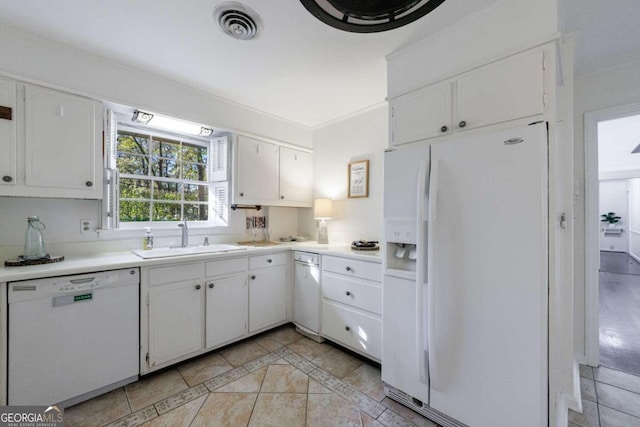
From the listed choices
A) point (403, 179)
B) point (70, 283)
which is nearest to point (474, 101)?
point (403, 179)

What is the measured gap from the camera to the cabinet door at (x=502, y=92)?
129 centimetres

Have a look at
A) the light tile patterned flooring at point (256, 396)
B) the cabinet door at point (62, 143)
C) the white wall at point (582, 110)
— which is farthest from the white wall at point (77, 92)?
the white wall at point (582, 110)

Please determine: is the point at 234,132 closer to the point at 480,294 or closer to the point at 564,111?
the point at 480,294

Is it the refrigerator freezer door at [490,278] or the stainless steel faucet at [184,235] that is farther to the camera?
the stainless steel faucet at [184,235]

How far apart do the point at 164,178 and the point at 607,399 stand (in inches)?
160

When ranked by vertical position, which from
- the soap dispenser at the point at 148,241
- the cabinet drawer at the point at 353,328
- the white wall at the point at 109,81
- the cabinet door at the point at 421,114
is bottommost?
the cabinet drawer at the point at 353,328

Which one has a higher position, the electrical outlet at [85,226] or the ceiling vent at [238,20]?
the ceiling vent at [238,20]

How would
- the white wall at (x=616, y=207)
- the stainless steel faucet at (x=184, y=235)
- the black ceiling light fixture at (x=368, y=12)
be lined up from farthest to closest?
the white wall at (x=616, y=207) < the stainless steel faucet at (x=184, y=235) < the black ceiling light fixture at (x=368, y=12)

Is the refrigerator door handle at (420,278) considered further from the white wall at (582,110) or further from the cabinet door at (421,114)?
the white wall at (582,110)

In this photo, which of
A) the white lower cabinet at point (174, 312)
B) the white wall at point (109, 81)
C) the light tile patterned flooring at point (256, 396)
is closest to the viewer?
the light tile patterned flooring at point (256, 396)

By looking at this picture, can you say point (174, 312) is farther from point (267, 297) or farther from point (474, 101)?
point (474, 101)

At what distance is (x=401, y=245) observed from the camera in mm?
1842

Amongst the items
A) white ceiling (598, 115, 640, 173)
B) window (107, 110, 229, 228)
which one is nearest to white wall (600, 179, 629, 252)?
white ceiling (598, 115, 640, 173)

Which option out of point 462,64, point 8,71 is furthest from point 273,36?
point 8,71
